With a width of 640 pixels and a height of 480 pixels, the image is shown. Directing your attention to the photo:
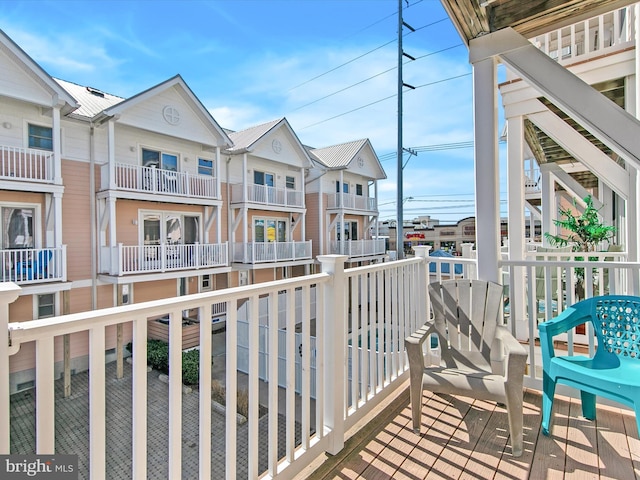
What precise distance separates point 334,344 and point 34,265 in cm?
806

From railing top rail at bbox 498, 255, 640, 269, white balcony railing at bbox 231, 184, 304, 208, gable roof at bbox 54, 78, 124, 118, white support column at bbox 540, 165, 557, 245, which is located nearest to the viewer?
railing top rail at bbox 498, 255, 640, 269

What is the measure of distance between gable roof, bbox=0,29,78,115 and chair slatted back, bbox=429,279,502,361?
28.6 feet

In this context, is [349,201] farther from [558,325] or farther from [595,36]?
[558,325]

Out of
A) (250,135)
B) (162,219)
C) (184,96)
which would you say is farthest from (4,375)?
(250,135)

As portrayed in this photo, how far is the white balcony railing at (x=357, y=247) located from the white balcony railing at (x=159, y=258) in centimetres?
552

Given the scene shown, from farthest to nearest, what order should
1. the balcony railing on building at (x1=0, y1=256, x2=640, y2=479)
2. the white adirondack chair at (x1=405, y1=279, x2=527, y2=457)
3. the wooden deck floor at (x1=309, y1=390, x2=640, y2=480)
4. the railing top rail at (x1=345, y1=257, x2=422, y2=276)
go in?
the railing top rail at (x1=345, y1=257, x2=422, y2=276)
the white adirondack chair at (x1=405, y1=279, x2=527, y2=457)
the wooden deck floor at (x1=309, y1=390, x2=640, y2=480)
the balcony railing on building at (x1=0, y1=256, x2=640, y2=479)

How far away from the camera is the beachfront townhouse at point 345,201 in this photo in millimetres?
14555

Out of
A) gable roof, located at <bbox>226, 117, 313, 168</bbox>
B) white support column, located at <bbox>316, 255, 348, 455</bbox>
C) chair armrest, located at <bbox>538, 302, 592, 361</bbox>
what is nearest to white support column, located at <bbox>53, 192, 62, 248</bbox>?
gable roof, located at <bbox>226, 117, 313, 168</bbox>

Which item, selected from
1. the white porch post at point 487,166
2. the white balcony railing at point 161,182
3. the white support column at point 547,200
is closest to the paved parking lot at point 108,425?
the white porch post at point 487,166

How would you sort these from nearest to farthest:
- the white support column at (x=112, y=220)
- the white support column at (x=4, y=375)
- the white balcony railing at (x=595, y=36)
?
the white support column at (x=4, y=375) → the white balcony railing at (x=595, y=36) → the white support column at (x=112, y=220)

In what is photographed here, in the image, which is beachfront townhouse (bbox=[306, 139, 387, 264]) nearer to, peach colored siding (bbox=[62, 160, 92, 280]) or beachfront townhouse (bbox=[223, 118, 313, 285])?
beachfront townhouse (bbox=[223, 118, 313, 285])

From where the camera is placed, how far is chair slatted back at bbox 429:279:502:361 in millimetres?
2281

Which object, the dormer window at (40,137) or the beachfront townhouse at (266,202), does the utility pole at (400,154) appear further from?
the dormer window at (40,137)

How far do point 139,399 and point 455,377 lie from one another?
→ 1.67 m
